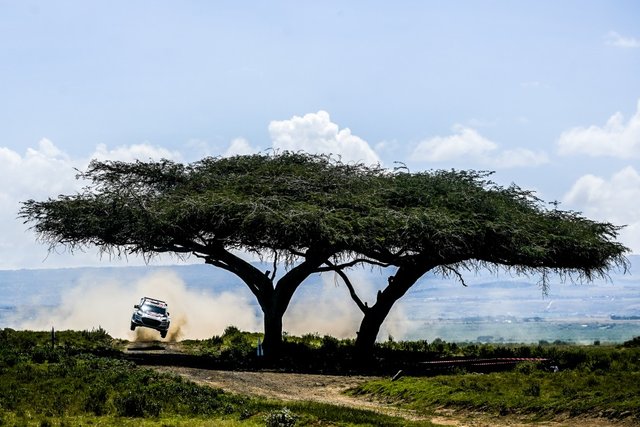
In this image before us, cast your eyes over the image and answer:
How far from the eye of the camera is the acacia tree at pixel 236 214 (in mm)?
41812

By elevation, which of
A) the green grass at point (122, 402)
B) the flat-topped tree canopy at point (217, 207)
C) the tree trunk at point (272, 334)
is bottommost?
the green grass at point (122, 402)

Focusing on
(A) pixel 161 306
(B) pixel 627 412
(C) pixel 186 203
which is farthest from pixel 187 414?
(A) pixel 161 306

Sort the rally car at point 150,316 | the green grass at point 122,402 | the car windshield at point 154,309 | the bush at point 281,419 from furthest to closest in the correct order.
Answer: the car windshield at point 154,309, the rally car at point 150,316, the green grass at point 122,402, the bush at point 281,419

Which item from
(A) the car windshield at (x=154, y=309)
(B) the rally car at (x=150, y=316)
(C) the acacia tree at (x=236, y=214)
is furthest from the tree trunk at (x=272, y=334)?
(A) the car windshield at (x=154, y=309)

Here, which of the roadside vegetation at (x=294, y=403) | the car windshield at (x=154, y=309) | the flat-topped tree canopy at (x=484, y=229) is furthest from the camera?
the car windshield at (x=154, y=309)

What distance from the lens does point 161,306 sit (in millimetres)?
56719

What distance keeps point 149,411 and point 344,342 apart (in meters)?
26.3

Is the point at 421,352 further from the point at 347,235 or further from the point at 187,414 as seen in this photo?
the point at 187,414

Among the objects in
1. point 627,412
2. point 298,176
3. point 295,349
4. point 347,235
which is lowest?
point 627,412

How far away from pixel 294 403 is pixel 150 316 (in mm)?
27848

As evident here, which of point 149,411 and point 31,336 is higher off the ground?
point 31,336

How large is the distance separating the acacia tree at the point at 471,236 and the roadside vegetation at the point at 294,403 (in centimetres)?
457

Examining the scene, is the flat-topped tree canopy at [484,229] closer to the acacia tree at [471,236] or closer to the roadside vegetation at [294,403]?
the acacia tree at [471,236]

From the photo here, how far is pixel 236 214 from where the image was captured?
4175 centimetres
